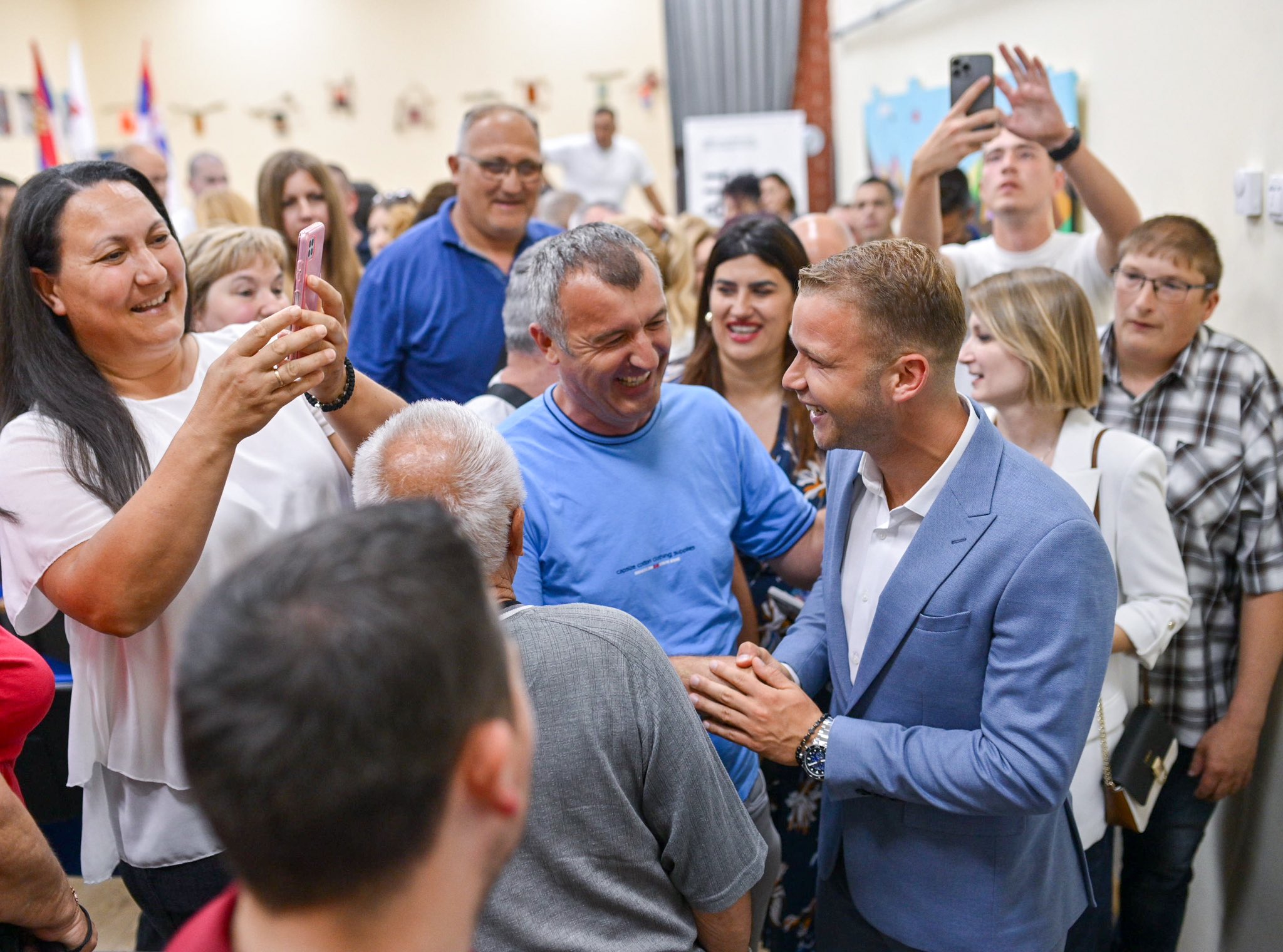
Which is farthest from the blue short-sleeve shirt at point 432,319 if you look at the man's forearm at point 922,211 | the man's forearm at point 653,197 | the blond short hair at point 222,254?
the man's forearm at point 653,197

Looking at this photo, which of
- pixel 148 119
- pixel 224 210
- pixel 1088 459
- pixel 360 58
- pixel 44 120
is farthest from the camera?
pixel 360 58

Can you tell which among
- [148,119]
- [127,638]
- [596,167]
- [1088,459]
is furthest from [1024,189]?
[148,119]

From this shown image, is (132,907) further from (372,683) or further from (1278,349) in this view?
(1278,349)

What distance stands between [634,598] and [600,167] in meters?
7.26

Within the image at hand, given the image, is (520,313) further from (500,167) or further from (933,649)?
(933,649)

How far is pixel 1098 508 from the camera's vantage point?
198cm

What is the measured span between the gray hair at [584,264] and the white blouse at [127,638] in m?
0.54

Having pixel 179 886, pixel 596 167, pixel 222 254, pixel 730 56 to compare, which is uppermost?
pixel 730 56

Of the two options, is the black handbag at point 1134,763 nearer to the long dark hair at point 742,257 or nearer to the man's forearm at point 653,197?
the long dark hair at point 742,257

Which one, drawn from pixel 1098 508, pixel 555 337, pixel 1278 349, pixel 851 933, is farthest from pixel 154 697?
pixel 1278 349

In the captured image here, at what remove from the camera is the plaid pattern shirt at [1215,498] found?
2207 millimetres

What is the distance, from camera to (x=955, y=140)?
8.86ft

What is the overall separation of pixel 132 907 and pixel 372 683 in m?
3.03

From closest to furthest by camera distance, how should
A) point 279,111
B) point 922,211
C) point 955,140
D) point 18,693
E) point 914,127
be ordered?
point 18,693, point 955,140, point 922,211, point 914,127, point 279,111
